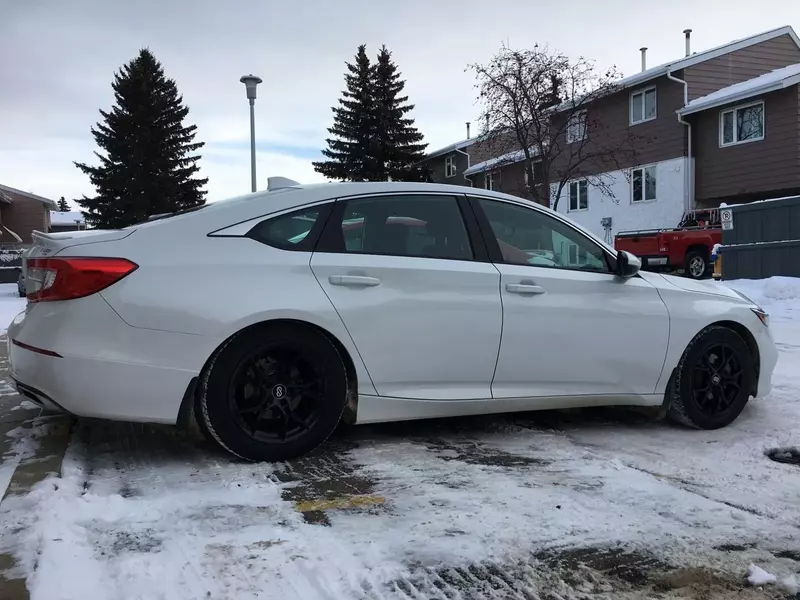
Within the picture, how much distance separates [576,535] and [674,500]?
0.69 m

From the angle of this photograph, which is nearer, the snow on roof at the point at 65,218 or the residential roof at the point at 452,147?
the residential roof at the point at 452,147

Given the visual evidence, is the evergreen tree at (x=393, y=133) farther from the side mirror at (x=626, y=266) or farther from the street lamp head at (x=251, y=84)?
the side mirror at (x=626, y=266)

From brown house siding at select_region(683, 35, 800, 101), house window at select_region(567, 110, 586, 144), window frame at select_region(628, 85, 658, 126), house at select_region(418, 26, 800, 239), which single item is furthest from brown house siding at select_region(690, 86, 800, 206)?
house window at select_region(567, 110, 586, 144)

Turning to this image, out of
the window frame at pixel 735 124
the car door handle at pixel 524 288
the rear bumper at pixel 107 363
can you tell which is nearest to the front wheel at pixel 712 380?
the car door handle at pixel 524 288

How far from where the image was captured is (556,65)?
1884 centimetres

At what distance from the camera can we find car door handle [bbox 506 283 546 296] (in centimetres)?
410

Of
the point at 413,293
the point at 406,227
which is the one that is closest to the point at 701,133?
the point at 406,227

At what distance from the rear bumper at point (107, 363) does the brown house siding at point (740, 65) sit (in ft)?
82.8

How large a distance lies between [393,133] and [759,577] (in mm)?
39964

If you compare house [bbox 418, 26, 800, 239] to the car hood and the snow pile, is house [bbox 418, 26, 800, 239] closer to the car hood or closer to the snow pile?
the car hood

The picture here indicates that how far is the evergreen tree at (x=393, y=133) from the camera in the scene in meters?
40.6

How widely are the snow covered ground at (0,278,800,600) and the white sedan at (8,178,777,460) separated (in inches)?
11.4

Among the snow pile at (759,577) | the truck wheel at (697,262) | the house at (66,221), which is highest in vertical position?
the house at (66,221)

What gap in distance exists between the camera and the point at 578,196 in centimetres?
2956
